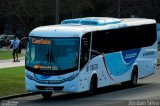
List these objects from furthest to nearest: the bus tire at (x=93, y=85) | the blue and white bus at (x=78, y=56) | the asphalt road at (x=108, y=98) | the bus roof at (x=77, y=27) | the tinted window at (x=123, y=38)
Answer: the tinted window at (x=123, y=38) < the bus tire at (x=93, y=85) < the bus roof at (x=77, y=27) < the blue and white bus at (x=78, y=56) < the asphalt road at (x=108, y=98)

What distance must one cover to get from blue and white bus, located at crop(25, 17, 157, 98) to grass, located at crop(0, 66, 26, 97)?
1.55 m

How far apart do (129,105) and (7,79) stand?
10.6 metres

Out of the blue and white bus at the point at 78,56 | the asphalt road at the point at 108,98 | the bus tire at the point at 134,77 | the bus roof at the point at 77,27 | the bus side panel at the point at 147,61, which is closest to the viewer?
the asphalt road at the point at 108,98

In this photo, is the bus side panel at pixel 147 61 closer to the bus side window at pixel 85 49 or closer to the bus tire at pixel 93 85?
the bus tire at pixel 93 85

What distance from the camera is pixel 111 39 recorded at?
25922 mm

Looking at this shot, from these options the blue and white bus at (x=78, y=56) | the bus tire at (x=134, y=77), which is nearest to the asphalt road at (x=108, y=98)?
the blue and white bus at (x=78, y=56)

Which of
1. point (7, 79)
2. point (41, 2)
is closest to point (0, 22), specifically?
point (41, 2)

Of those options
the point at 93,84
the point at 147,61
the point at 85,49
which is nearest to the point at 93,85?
the point at 93,84

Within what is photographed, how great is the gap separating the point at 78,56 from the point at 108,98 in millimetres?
1914

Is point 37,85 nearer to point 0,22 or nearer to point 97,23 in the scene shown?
point 97,23

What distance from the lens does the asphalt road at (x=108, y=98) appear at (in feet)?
66.0

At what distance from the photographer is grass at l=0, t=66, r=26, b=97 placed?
78.4 feet

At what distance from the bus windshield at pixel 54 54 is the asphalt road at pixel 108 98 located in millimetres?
1252

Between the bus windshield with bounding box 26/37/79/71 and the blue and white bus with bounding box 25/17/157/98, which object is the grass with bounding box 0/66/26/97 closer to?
the blue and white bus with bounding box 25/17/157/98
